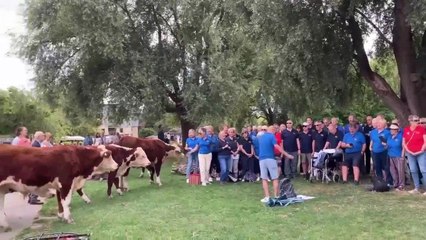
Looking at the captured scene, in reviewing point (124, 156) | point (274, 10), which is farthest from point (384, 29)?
point (124, 156)

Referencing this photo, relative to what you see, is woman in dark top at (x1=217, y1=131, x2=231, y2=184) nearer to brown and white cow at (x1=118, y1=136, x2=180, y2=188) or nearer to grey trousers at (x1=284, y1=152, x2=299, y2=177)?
grey trousers at (x1=284, y1=152, x2=299, y2=177)

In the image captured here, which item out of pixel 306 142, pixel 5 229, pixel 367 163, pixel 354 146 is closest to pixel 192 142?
pixel 306 142

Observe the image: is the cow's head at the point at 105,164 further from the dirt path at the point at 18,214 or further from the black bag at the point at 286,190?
the black bag at the point at 286,190

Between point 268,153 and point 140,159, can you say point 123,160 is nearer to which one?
point 140,159

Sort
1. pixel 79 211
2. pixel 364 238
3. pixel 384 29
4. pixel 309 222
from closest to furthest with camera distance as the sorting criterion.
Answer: pixel 364 238, pixel 309 222, pixel 79 211, pixel 384 29

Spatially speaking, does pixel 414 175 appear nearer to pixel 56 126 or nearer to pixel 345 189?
pixel 345 189

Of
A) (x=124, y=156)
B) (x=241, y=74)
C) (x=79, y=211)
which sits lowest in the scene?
(x=79, y=211)

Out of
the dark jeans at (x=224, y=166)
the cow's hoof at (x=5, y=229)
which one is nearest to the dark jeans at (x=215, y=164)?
the dark jeans at (x=224, y=166)

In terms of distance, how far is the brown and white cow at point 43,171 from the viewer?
10406mm

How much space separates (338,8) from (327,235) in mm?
7994

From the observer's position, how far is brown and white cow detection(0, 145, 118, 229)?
10.4 m

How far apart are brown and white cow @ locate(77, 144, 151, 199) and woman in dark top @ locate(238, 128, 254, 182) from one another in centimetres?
312

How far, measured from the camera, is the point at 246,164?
56.4 ft

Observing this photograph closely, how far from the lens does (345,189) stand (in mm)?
13742
